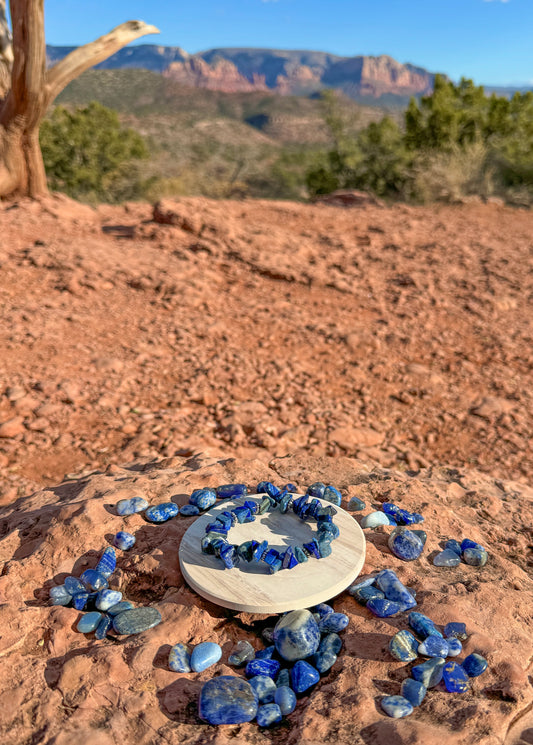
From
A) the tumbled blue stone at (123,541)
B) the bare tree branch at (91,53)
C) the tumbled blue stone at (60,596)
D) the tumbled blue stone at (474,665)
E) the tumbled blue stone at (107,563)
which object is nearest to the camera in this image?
the tumbled blue stone at (474,665)

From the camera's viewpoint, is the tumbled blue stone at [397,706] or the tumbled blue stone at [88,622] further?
the tumbled blue stone at [88,622]

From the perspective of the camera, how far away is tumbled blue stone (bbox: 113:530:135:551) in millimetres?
1842

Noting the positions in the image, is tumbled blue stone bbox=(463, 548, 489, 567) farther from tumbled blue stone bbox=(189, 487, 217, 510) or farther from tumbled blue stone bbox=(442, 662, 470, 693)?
tumbled blue stone bbox=(189, 487, 217, 510)

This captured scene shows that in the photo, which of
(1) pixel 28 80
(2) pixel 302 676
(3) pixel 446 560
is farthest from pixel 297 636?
(1) pixel 28 80

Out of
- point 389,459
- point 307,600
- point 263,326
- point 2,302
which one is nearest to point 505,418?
point 389,459

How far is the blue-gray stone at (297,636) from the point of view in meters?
1.45

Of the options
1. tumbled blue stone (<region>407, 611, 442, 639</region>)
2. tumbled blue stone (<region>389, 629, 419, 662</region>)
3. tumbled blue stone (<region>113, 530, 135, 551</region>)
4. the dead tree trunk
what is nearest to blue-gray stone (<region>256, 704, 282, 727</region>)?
tumbled blue stone (<region>389, 629, 419, 662</region>)

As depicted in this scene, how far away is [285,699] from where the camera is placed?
1.33 metres

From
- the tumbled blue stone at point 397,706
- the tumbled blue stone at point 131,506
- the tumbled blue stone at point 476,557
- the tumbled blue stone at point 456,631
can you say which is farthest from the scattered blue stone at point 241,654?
the tumbled blue stone at point 476,557

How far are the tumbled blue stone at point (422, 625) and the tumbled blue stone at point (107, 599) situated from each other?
0.95m

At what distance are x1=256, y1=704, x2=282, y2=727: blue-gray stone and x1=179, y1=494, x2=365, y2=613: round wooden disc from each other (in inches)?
10.4

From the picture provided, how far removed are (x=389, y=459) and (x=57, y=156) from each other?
13899mm

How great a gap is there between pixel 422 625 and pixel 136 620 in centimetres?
88

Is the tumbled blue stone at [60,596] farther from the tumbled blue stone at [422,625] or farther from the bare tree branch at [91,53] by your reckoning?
the bare tree branch at [91,53]
